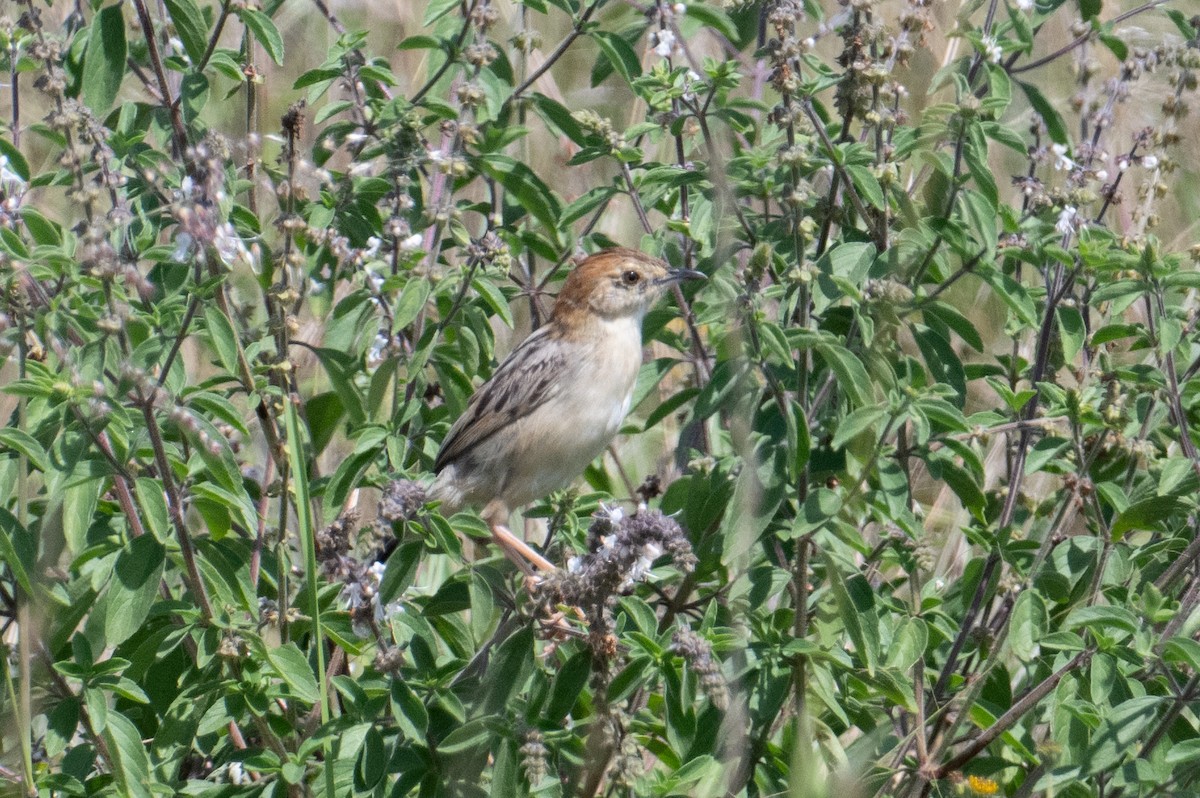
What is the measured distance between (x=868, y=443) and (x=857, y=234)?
805 mm

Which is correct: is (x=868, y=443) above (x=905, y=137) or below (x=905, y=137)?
below

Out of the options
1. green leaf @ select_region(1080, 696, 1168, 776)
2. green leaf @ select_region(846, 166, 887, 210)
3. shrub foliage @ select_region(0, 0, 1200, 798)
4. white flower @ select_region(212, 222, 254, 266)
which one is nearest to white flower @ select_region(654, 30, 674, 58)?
shrub foliage @ select_region(0, 0, 1200, 798)

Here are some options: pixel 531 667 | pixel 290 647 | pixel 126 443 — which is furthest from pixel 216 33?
pixel 531 667

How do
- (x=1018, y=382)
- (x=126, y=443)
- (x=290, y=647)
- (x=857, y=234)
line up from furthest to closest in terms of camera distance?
(x=1018, y=382), (x=857, y=234), (x=290, y=647), (x=126, y=443)

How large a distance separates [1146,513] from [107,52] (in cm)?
329

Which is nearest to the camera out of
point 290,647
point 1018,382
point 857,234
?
point 290,647

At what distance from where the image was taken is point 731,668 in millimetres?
3660

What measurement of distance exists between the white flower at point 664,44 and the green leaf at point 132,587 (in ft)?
7.22

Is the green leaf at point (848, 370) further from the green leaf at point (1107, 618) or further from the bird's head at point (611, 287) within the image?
the bird's head at point (611, 287)

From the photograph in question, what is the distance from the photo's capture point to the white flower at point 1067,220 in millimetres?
4046

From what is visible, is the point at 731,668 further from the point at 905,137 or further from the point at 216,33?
the point at 216,33

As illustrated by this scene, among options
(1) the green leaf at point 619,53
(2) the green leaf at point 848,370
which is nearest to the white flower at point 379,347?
(1) the green leaf at point 619,53

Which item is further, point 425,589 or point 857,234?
point 425,589

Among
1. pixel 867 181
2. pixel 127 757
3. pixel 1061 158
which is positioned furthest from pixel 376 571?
pixel 1061 158
